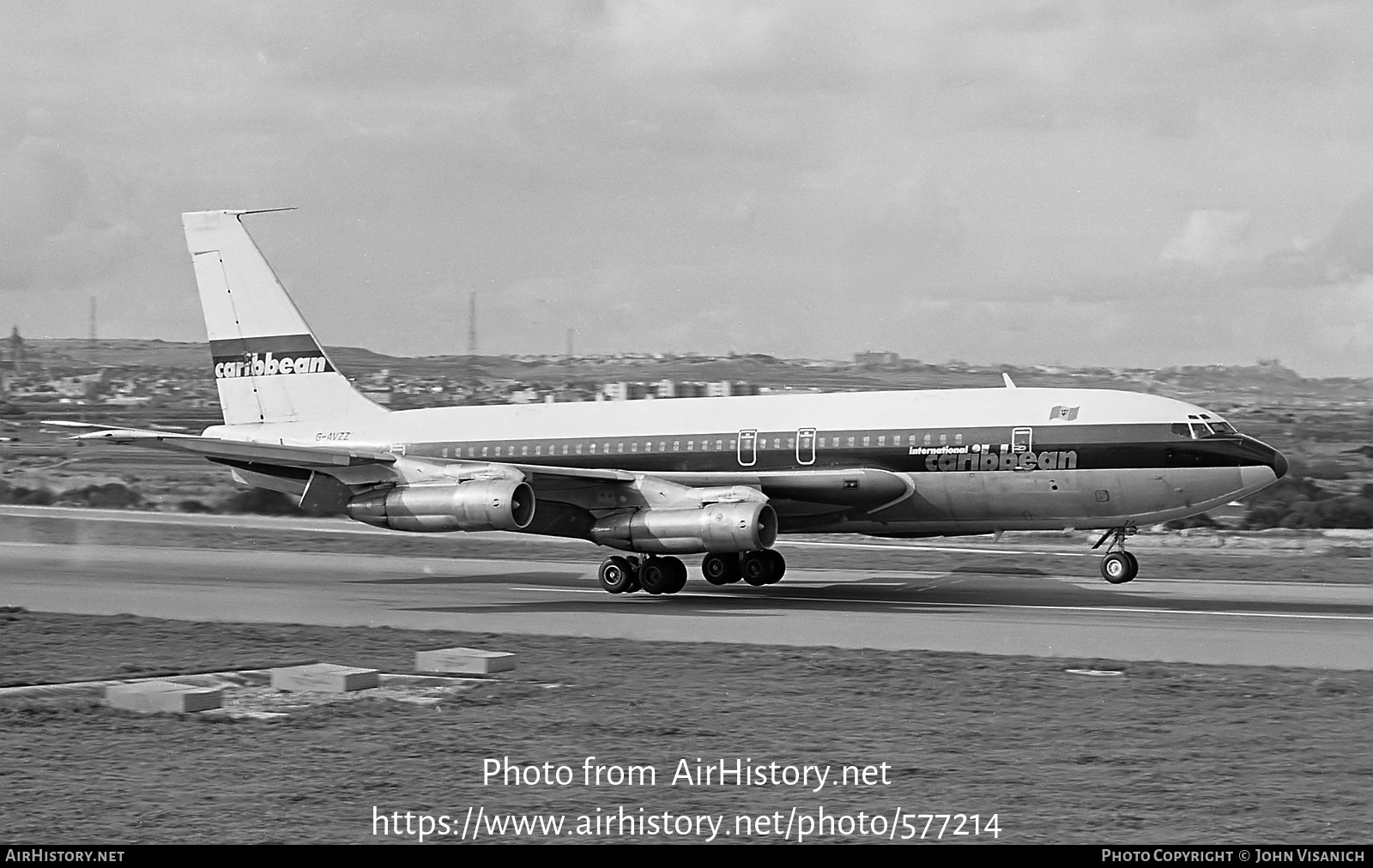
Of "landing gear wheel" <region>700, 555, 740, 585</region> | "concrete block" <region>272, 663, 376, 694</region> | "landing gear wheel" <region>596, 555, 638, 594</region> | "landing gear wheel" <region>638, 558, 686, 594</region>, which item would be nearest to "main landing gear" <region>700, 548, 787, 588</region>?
"landing gear wheel" <region>700, 555, 740, 585</region>

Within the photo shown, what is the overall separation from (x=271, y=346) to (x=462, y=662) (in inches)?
865

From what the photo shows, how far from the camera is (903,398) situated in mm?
31234

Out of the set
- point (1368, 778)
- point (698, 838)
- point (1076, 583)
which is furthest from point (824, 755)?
point (1076, 583)

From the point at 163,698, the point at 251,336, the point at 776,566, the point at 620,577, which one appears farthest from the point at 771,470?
the point at 163,698

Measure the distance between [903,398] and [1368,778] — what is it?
63.9 feet

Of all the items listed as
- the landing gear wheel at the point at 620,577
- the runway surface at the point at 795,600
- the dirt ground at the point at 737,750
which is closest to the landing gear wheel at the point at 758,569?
the runway surface at the point at 795,600

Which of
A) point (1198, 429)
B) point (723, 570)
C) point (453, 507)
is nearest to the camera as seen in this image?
point (1198, 429)

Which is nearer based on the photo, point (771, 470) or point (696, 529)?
point (696, 529)

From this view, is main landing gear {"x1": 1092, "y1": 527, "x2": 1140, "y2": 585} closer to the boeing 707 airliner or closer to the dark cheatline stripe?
the boeing 707 airliner

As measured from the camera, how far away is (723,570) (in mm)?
32781

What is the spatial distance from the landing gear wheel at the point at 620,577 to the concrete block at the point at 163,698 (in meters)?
15.8

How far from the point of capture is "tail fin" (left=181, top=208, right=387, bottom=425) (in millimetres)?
37375

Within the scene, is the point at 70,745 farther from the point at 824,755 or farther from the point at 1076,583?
the point at 1076,583

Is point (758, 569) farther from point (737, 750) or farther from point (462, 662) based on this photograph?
A: point (737, 750)
